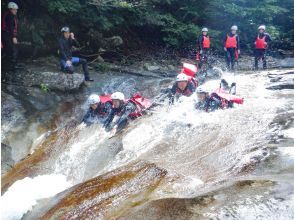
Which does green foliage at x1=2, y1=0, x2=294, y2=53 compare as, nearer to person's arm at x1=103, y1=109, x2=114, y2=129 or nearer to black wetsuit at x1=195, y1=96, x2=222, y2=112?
person's arm at x1=103, y1=109, x2=114, y2=129

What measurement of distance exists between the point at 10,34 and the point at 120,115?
12.7 feet

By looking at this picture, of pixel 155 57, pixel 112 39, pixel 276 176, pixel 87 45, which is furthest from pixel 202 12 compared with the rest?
pixel 276 176

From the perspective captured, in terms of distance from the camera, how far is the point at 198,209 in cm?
362

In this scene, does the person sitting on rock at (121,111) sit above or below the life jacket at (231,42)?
below

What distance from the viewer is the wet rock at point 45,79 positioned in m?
10.6

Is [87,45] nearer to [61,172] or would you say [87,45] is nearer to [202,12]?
[202,12]

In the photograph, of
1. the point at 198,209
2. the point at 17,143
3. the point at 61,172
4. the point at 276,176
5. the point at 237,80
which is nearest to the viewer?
the point at 198,209

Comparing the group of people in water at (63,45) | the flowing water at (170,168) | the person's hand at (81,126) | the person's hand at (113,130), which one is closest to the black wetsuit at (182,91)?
the flowing water at (170,168)

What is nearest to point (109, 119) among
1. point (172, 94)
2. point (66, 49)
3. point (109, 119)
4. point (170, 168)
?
point (109, 119)

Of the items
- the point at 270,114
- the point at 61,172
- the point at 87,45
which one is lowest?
the point at 61,172

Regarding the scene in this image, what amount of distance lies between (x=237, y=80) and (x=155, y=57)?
3.85 metres

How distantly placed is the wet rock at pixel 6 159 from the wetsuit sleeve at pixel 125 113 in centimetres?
259

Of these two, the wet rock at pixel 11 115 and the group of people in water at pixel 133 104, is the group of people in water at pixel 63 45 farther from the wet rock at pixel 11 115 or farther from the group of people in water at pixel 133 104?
the group of people in water at pixel 133 104

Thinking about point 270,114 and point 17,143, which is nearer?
point 270,114
